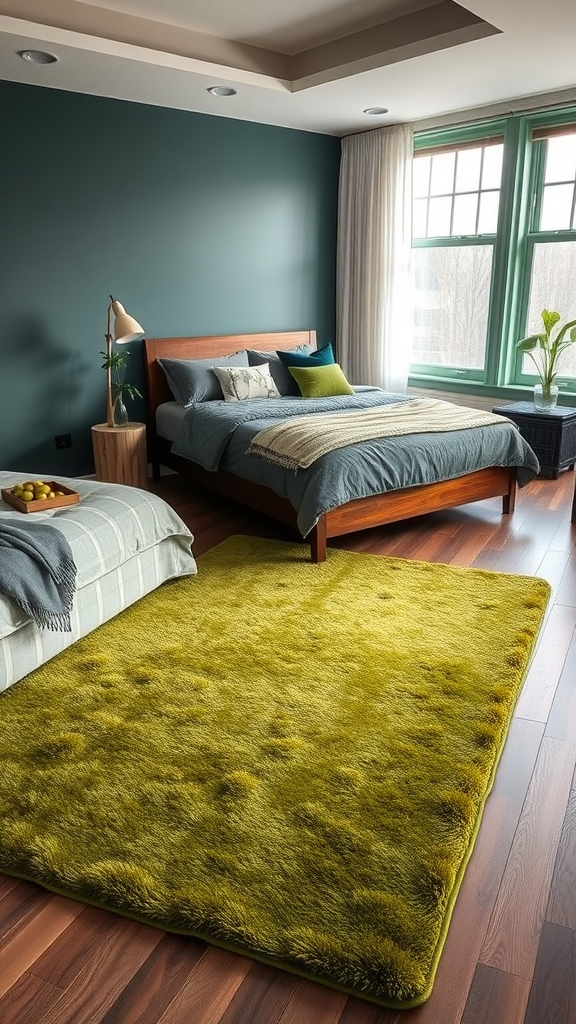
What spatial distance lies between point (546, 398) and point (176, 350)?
8.22 ft

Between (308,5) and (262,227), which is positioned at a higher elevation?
(308,5)

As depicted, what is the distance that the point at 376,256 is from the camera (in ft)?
19.4

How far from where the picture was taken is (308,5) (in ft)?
12.9

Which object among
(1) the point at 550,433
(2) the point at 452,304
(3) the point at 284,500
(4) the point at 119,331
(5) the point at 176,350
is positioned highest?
(2) the point at 452,304

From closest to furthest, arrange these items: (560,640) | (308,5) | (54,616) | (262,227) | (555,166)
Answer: (54,616)
(560,640)
(308,5)
(555,166)
(262,227)

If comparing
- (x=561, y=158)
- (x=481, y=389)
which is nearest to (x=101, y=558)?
(x=481, y=389)

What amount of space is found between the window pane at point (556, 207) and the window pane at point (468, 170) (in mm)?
539

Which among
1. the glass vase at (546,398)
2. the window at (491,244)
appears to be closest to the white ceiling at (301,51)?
the window at (491,244)

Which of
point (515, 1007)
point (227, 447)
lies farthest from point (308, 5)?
point (515, 1007)

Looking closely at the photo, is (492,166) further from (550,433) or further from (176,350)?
(176,350)

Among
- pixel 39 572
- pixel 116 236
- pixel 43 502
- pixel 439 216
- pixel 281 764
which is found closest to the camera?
pixel 281 764

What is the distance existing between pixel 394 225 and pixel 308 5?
6.60 feet

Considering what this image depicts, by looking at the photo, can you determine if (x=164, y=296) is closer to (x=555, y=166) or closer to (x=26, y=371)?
(x=26, y=371)

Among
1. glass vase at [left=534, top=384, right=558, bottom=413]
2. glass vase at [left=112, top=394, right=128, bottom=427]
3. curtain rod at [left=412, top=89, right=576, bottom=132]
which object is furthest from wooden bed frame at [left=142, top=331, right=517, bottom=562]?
curtain rod at [left=412, top=89, right=576, bottom=132]
